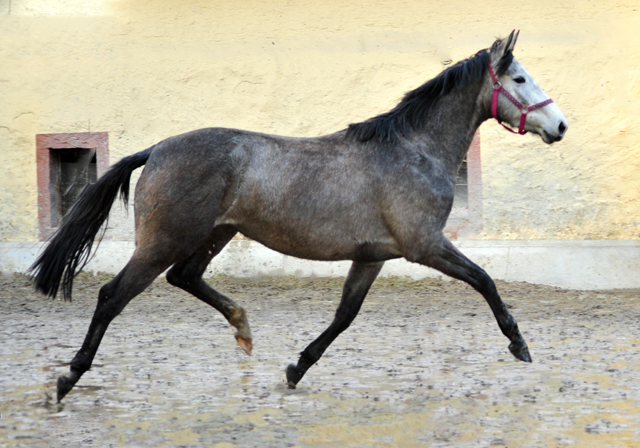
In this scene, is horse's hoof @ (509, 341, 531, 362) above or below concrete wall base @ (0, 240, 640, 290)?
above

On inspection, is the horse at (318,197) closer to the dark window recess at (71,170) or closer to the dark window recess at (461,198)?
the dark window recess at (461,198)

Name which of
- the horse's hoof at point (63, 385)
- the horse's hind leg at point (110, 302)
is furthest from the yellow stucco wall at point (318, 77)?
the horse's hoof at point (63, 385)

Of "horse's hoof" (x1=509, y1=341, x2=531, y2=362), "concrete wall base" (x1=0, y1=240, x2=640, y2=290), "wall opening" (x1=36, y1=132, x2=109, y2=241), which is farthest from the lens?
"wall opening" (x1=36, y1=132, x2=109, y2=241)

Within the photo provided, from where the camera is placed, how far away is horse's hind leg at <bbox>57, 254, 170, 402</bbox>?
13.2ft

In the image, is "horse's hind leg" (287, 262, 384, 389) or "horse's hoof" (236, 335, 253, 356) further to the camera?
"horse's hoof" (236, 335, 253, 356)

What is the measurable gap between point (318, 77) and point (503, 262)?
9.88 ft

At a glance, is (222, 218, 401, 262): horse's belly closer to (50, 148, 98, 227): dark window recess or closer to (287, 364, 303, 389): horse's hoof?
(287, 364, 303, 389): horse's hoof

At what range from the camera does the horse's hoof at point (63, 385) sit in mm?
3941

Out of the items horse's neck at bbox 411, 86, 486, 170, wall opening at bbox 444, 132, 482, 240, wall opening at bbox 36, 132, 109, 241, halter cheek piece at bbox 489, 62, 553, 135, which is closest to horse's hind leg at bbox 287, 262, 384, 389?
horse's neck at bbox 411, 86, 486, 170

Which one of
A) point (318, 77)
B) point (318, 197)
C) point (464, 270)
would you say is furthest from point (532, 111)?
point (318, 77)

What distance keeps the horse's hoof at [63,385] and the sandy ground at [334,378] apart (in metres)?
0.08

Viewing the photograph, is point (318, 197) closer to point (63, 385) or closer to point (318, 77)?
point (63, 385)

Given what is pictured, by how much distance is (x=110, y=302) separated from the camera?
4.05 m

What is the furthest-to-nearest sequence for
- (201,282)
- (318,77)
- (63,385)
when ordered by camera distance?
1. (318,77)
2. (201,282)
3. (63,385)
